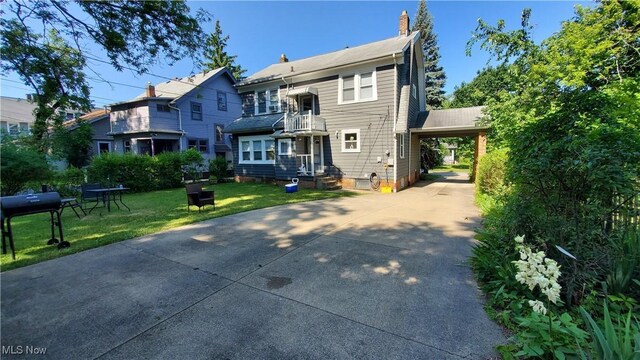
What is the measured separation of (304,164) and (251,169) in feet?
13.9

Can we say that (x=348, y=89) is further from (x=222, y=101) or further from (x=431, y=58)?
(x=431, y=58)

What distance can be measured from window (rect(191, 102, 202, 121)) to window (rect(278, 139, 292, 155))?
39.3 feet

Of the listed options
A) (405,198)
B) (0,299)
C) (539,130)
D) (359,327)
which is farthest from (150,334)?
(405,198)

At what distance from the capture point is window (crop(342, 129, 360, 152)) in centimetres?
1394

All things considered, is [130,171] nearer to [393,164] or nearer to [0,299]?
[0,299]

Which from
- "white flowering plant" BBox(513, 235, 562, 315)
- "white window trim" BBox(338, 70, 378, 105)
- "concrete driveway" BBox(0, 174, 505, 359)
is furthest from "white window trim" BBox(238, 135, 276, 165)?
"white flowering plant" BBox(513, 235, 562, 315)

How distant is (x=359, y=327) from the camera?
8.84 feet

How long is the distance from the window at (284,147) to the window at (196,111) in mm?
11964

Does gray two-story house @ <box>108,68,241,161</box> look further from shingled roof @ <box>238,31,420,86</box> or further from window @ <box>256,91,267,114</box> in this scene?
shingled roof @ <box>238,31,420,86</box>

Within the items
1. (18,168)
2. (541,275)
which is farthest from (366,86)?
(18,168)

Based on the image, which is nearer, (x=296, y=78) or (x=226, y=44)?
(x=296, y=78)

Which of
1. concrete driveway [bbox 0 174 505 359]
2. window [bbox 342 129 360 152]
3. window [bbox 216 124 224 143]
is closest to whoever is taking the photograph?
concrete driveway [bbox 0 174 505 359]

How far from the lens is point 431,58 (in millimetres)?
30156

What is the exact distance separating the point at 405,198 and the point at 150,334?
33.0ft
